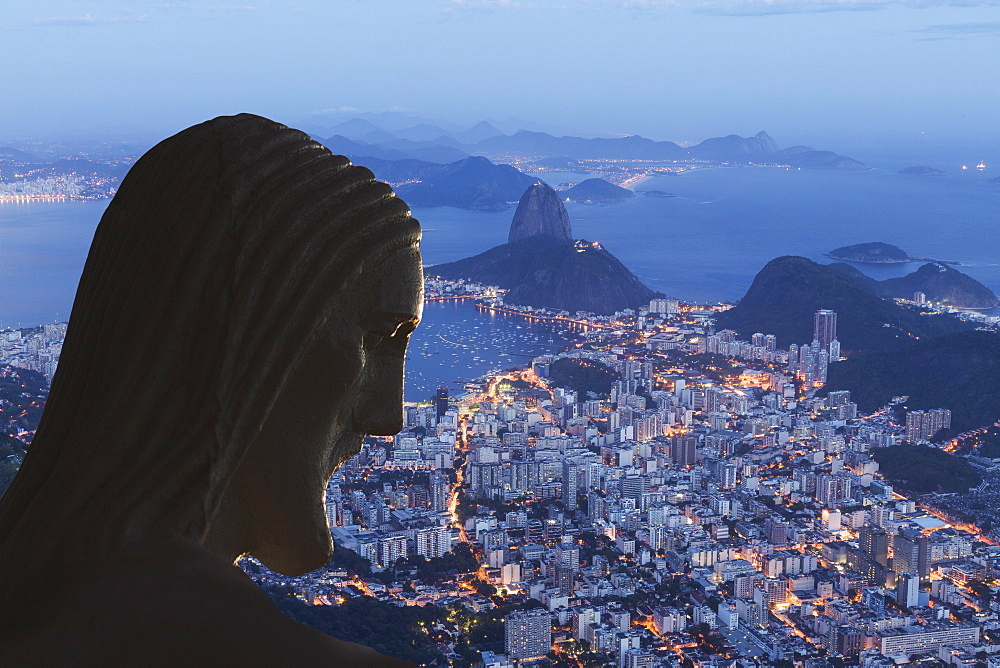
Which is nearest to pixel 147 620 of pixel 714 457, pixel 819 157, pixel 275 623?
pixel 275 623

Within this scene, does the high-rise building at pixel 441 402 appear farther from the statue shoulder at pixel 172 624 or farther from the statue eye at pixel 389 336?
the statue shoulder at pixel 172 624

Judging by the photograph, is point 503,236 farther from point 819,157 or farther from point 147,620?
point 147,620

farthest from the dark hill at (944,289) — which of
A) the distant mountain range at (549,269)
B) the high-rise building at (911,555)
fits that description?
the high-rise building at (911,555)

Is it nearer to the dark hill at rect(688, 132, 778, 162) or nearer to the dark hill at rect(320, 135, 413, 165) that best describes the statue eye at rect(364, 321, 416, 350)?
the dark hill at rect(320, 135, 413, 165)

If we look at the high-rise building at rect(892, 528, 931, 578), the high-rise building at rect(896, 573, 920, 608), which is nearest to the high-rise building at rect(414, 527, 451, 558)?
the high-rise building at rect(896, 573, 920, 608)

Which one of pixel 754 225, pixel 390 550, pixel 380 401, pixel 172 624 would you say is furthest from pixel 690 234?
pixel 172 624

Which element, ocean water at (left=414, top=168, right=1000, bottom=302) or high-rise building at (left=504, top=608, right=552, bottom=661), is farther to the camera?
ocean water at (left=414, top=168, right=1000, bottom=302)

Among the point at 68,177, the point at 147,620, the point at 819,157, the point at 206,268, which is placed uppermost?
the point at 819,157
